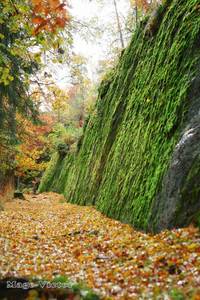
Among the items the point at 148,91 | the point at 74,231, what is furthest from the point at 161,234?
the point at 148,91

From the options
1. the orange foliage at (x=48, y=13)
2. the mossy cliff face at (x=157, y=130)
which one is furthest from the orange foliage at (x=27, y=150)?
the orange foliage at (x=48, y=13)

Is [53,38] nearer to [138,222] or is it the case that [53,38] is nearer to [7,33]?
[138,222]

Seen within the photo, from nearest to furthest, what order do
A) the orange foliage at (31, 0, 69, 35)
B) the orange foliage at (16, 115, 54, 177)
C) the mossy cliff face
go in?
the orange foliage at (31, 0, 69, 35) → the mossy cliff face → the orange foliage at (16, 115, 54, 177)

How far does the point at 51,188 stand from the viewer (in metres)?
27.4

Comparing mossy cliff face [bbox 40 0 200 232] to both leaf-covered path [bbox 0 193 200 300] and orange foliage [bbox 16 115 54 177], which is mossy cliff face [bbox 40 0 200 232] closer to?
leaf-covered path [bbox 0 193 200 300]

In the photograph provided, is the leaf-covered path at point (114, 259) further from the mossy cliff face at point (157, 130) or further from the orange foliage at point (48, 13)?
the orange foliage at point (48, 13)

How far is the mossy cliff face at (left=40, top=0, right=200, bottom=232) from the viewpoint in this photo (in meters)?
5.41

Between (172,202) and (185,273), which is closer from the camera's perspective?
(185,273)

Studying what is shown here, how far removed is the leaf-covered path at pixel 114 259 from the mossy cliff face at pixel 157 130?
1.64 ft

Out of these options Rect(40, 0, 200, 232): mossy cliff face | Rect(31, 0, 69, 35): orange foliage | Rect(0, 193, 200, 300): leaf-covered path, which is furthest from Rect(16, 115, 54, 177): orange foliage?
Rect(31, 0, 69, 35): orange foliage

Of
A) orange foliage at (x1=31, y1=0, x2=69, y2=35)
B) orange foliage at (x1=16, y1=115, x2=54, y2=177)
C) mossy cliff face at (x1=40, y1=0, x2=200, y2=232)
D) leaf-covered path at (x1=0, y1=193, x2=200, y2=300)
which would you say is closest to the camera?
orange foliage at (x1=31, y1=0, x2=69, y2=35)

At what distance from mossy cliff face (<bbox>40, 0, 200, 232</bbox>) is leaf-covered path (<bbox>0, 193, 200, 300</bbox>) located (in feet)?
1.64

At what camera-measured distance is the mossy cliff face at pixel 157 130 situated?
5.41m

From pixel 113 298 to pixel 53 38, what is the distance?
343 cm
